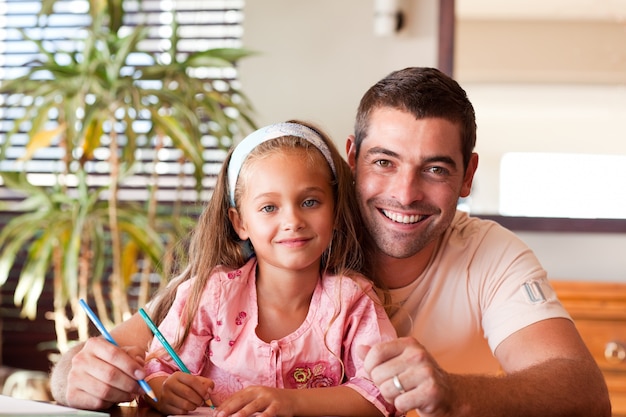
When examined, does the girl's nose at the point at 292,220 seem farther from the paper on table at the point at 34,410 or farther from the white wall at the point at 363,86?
the white wall at the point at 363,86

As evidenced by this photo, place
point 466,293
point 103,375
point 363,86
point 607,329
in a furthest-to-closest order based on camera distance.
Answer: point 363,86 < point 607,329 < point 466,293 < point 103,375

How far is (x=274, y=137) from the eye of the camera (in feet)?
5.51

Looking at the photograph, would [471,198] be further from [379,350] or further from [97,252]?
[379,350]

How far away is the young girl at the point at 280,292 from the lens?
159 centimetres

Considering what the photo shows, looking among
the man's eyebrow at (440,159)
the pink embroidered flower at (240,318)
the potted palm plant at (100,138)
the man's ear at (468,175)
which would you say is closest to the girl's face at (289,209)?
the pink embroidered flower at (240,318)

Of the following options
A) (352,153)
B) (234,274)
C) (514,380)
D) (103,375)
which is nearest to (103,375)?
(103,375)

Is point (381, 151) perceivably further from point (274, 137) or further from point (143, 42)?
point (143, 42)

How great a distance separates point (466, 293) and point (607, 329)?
53.2 inches

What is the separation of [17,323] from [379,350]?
319 cm

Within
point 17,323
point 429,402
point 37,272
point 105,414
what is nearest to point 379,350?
point 429,402

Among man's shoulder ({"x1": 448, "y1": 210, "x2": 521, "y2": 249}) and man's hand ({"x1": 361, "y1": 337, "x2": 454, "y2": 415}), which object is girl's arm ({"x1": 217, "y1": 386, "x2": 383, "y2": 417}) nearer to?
man's hand ({"x1": 361, "y1": 337, "x2": 454, "y2": 415})

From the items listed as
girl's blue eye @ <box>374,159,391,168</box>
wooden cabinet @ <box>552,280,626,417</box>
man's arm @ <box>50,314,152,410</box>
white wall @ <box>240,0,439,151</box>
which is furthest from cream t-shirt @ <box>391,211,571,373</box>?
white wall @ <box>240,0,439,151</box>

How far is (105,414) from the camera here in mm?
1344

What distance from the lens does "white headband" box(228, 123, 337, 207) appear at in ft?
5.53
